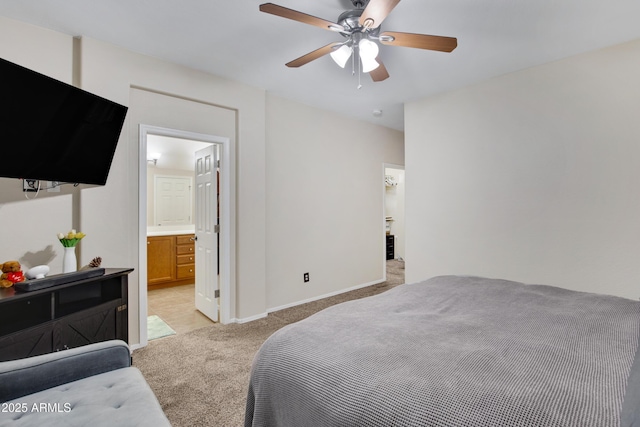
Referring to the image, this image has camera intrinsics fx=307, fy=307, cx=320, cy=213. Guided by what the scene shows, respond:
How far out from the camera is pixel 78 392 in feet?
3.88

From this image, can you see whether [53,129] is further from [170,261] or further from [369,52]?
[170,261]

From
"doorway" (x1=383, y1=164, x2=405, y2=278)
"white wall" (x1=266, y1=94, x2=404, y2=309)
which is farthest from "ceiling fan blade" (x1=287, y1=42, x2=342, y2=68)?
"doorway" (x1=383, y1=164, x2=405, y2=278)

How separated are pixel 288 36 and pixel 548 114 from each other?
2.50 metres

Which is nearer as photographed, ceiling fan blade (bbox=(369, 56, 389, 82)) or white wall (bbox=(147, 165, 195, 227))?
ceiling fan blade (bbox=(369, 56, 389, 82))

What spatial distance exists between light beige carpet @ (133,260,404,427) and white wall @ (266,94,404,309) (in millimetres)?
709

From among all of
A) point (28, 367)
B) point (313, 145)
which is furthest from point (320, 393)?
point (313, 145)

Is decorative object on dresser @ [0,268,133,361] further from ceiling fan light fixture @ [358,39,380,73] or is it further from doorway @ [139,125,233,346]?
ceiling fan light fixture @ [358,39,380,73]

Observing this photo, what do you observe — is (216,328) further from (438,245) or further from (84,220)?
(438,245)

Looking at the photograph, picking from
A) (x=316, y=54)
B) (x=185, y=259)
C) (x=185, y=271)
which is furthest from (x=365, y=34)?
(x=185, y=271)

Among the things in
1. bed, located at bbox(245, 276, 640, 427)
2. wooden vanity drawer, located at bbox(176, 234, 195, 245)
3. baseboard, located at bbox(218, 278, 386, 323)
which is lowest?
baseboard, located at bbox(218, 278, 386, 323)

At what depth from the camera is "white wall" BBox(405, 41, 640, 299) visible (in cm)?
255

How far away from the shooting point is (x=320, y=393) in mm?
979

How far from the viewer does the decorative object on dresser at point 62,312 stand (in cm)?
165

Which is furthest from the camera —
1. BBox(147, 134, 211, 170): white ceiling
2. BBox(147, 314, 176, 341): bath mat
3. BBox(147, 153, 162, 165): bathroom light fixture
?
BBox(147, 153, 162, 165): bathroom light fixture
